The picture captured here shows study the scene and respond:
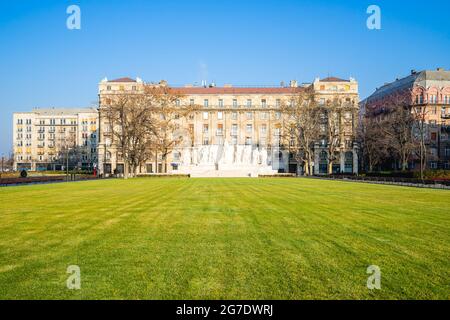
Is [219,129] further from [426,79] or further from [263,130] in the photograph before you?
[426,79]

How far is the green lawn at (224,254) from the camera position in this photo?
6.64 meters

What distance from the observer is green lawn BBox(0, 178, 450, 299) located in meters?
6.64

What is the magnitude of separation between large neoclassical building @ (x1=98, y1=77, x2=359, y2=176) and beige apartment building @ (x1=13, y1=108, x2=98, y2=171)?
35.6m

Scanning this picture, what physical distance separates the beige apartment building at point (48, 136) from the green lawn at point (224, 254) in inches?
4980

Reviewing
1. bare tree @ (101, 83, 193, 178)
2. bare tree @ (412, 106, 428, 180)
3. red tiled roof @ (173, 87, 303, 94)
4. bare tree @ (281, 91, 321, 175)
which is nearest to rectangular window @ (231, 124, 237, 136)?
red tiled roof @ (173, 87, 303, 94)

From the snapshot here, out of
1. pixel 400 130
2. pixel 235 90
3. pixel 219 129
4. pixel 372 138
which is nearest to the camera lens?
pixel 400 130

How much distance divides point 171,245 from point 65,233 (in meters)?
3.78

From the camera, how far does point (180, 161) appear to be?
99.8 metres

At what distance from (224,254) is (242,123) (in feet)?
313

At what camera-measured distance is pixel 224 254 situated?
9102mm

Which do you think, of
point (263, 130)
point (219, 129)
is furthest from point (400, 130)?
point (219, 129)

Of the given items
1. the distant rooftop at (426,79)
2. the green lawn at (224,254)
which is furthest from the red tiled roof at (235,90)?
the green lawn at (224,254)
